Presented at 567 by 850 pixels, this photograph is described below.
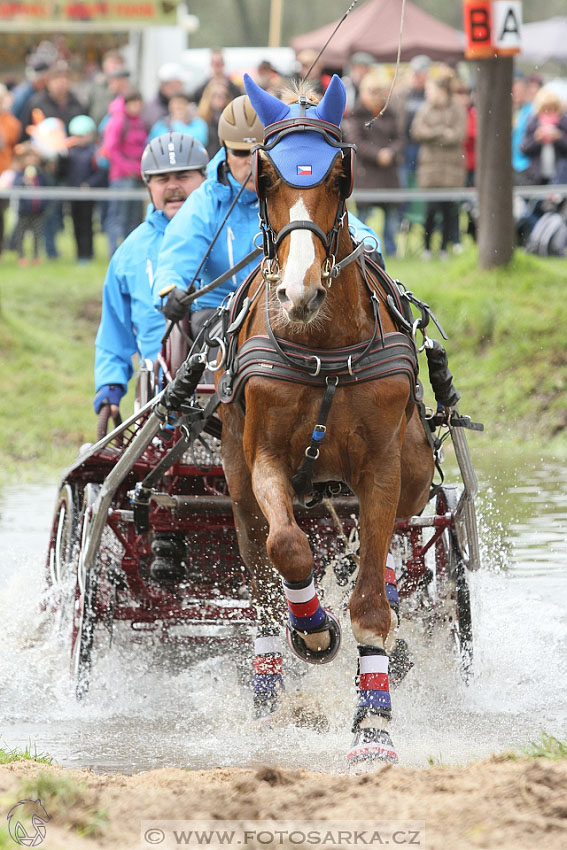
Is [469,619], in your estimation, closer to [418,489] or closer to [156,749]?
[418,489]

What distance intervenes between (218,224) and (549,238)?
29.5 feet

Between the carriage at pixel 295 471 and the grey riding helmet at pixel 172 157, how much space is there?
1326 mm

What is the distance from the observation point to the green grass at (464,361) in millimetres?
10664

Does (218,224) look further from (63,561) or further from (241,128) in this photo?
(63,561)

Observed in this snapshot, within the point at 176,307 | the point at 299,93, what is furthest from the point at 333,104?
the point at 176,307

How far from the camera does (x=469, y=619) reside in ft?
17.8

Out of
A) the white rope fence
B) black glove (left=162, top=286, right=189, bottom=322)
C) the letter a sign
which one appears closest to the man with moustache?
black glove (left=162, top=286, right=189, bottom=322)

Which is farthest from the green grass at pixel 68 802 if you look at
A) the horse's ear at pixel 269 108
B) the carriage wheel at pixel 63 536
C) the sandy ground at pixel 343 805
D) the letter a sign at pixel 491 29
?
the letter a sign at pixel 491 29

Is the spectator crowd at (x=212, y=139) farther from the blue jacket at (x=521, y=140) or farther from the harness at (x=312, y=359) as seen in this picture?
the harness at (x=312, y=359)

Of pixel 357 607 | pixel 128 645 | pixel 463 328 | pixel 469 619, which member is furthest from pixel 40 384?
pixel 357 607

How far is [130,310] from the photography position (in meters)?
6.87

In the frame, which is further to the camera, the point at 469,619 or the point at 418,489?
the point at 469,619

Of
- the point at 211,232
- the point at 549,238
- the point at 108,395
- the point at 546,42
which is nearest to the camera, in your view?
the point at 211,232

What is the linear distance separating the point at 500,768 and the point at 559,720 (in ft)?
4.66
